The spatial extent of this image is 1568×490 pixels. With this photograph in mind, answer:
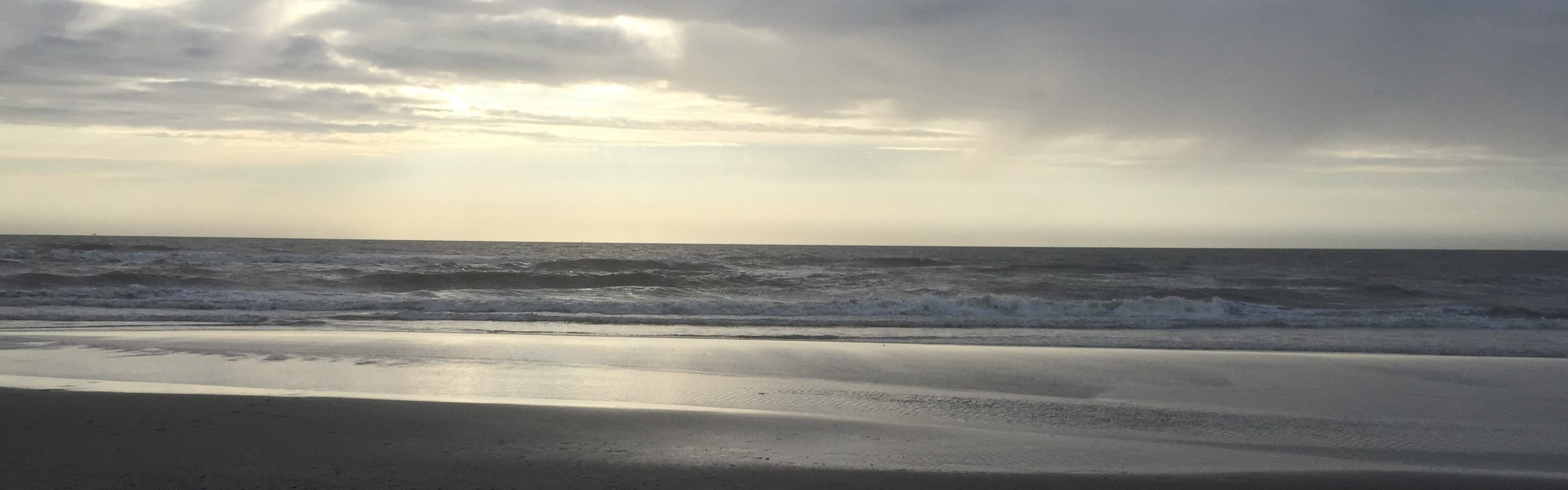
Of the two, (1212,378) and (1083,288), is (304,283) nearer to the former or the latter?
(1083,288)

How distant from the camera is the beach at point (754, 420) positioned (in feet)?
18.2

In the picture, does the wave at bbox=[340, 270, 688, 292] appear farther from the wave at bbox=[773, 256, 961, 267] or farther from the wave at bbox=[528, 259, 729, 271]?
the wave at bbox=[773, 256, 961, 267]

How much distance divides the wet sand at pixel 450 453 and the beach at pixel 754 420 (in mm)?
24

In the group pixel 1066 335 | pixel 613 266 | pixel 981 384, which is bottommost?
pixel 1066 335

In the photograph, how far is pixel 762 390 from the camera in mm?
9023

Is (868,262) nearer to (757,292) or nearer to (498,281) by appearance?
(757,292)

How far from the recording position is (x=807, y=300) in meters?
25.7

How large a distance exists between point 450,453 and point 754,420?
2.31 m

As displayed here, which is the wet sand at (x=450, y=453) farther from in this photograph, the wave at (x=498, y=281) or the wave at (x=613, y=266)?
the wave at (x=613, y=266)

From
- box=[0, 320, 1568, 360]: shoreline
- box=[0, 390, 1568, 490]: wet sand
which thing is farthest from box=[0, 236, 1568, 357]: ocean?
box=[0, 390, 1568, 490]: wet sand

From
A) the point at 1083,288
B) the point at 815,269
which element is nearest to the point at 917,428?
the point at 1083,288

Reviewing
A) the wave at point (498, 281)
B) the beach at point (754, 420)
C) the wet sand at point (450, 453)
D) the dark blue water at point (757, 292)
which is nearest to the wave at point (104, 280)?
the dark blue water at point (757, 292)

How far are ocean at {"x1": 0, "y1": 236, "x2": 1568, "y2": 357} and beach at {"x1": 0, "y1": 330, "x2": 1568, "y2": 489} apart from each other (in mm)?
4044

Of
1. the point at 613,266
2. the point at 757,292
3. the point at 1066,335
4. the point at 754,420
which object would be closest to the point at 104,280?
the point at 613,266
